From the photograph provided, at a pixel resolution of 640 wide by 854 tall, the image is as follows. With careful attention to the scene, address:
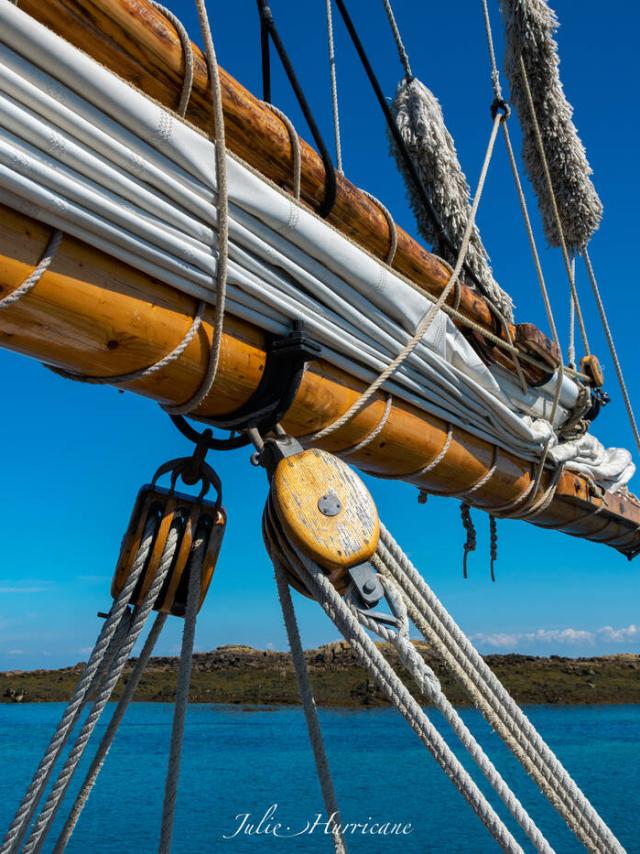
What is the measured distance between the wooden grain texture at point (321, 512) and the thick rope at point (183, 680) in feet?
0.97

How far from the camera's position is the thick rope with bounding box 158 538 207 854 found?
1860 mm

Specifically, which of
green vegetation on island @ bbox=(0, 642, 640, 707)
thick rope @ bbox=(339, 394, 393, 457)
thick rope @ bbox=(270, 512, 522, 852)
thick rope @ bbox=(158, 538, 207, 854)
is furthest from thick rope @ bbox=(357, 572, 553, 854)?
green vegetation on island @ bbox=(0, 642, 640, 707)

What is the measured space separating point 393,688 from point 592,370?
9.83 ft

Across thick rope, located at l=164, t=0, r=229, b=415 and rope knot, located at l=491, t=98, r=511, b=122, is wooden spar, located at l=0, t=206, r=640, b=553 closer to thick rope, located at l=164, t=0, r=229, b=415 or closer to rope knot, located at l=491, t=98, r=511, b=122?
thick rope, located at l=164, t=0, r=229, b=415

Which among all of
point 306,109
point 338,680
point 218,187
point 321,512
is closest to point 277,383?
point 321,512

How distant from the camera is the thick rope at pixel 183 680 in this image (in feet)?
6.10

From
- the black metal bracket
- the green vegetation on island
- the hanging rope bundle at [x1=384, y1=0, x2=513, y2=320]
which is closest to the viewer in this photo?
the black metal bracket

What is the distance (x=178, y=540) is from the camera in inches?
72.9

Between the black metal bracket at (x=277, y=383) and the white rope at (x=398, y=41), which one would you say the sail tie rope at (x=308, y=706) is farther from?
the white rope at (x=398, y=41)

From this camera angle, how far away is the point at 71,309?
4.82 ft

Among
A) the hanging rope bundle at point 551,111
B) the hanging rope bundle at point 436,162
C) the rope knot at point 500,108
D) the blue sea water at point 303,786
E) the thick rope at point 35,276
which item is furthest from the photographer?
the blue sea water at point 303,786
